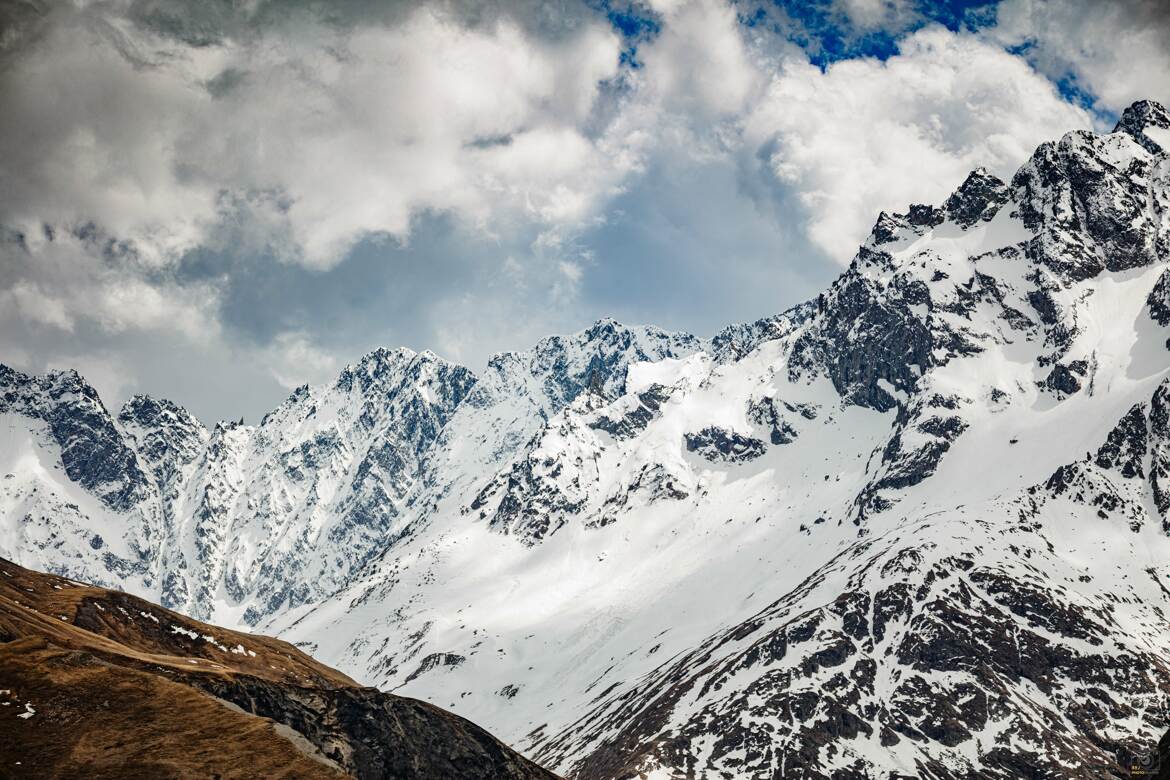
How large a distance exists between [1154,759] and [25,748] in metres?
92.8

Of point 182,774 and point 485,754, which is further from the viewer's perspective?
point 485,754

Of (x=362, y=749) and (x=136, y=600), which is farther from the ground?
(x=136, y=600)

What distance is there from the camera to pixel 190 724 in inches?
3238

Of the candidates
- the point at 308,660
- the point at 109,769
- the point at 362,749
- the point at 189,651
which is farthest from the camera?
the point at 308,660

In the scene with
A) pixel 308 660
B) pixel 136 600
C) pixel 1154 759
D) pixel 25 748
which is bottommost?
pixel 1154 759

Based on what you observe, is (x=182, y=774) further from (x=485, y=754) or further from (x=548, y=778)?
(x=548, y=778)

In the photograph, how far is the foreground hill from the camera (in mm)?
76750

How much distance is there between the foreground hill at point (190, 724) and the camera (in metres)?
76.8

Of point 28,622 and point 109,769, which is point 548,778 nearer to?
point 109,769

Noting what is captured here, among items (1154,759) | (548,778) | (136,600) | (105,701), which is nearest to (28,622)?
(105,701)

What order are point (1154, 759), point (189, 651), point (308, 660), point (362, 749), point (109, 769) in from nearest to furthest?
point (109, 769) → point (1154, 759) → point (362, 749) → point (189, 651) → point (308, 660)

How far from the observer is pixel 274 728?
85.2 meters

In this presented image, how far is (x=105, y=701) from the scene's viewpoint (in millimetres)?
83500

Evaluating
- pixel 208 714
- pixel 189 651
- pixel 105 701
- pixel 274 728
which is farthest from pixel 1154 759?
pixel 189 651
